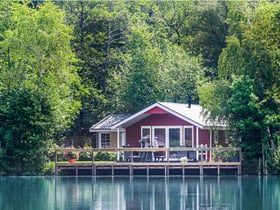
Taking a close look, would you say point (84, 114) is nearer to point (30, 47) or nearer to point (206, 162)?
point (30, 47)

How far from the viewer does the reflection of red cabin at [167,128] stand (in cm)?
4650

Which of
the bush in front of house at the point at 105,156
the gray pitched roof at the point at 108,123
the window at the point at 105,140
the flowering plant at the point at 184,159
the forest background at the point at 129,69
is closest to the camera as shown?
the forest background at the point at 129,69

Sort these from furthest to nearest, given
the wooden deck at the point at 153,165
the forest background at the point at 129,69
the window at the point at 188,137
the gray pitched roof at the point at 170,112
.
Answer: the window at the point at 188,137 → the gray pitched roof at the point at 170,112 → the wooden deck at the point at 153,165 → the forest background at the point at 129,69

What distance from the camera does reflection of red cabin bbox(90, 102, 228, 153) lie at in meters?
46.5

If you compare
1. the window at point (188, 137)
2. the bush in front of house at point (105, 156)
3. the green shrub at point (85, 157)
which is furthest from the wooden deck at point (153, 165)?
the green shrub at point (85, 157)

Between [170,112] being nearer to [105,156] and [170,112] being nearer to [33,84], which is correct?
[105,156]

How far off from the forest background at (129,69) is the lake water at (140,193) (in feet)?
9.51

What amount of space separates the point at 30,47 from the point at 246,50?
46.0 ft

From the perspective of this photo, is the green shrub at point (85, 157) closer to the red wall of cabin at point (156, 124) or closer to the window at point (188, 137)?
the red wall of cabin at point (156, 124)

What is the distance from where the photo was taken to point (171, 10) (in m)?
69.6

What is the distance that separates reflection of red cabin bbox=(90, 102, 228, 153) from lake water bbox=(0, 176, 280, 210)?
485 centimetres

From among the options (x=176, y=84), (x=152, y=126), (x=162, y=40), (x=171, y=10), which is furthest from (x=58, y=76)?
(x=171, y=10)

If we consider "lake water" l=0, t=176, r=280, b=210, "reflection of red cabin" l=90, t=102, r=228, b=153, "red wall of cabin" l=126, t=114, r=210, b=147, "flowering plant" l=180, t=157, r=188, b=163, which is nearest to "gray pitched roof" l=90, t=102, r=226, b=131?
"reflection of red cabin" l=90, t=102, r=228, b=153

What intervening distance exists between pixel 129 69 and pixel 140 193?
23730mm
